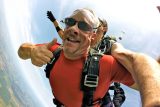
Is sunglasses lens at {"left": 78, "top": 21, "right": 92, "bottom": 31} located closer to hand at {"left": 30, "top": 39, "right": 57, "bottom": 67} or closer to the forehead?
the forehead

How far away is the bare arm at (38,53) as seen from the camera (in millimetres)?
4363

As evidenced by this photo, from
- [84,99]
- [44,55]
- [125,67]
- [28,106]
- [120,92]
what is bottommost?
[28,106]

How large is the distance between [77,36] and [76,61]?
39 cm

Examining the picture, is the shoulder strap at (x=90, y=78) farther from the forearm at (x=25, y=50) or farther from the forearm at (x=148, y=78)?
the forearm at (x=25, y=50)

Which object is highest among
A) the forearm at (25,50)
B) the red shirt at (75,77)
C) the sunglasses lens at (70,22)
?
the sunglasses lens at (70,22)

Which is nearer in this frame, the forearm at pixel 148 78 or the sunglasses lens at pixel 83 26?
the forearm at pixel 148 78

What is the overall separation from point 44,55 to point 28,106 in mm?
197188

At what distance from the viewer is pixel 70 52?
4.67m

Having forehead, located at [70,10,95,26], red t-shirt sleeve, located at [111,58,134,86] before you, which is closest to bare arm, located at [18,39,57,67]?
forehead, located at [70,10,95,26]

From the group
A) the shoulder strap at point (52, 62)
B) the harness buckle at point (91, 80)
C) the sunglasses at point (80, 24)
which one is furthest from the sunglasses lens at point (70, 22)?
the harness buckle at point (91, 80)

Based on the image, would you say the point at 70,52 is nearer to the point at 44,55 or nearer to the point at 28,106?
the point at 44,55

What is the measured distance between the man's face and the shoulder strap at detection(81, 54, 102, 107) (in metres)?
0.21

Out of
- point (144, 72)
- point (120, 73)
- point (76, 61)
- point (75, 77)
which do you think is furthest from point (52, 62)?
point (144, 72)

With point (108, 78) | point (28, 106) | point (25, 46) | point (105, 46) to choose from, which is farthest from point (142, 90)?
point (28, 106)
